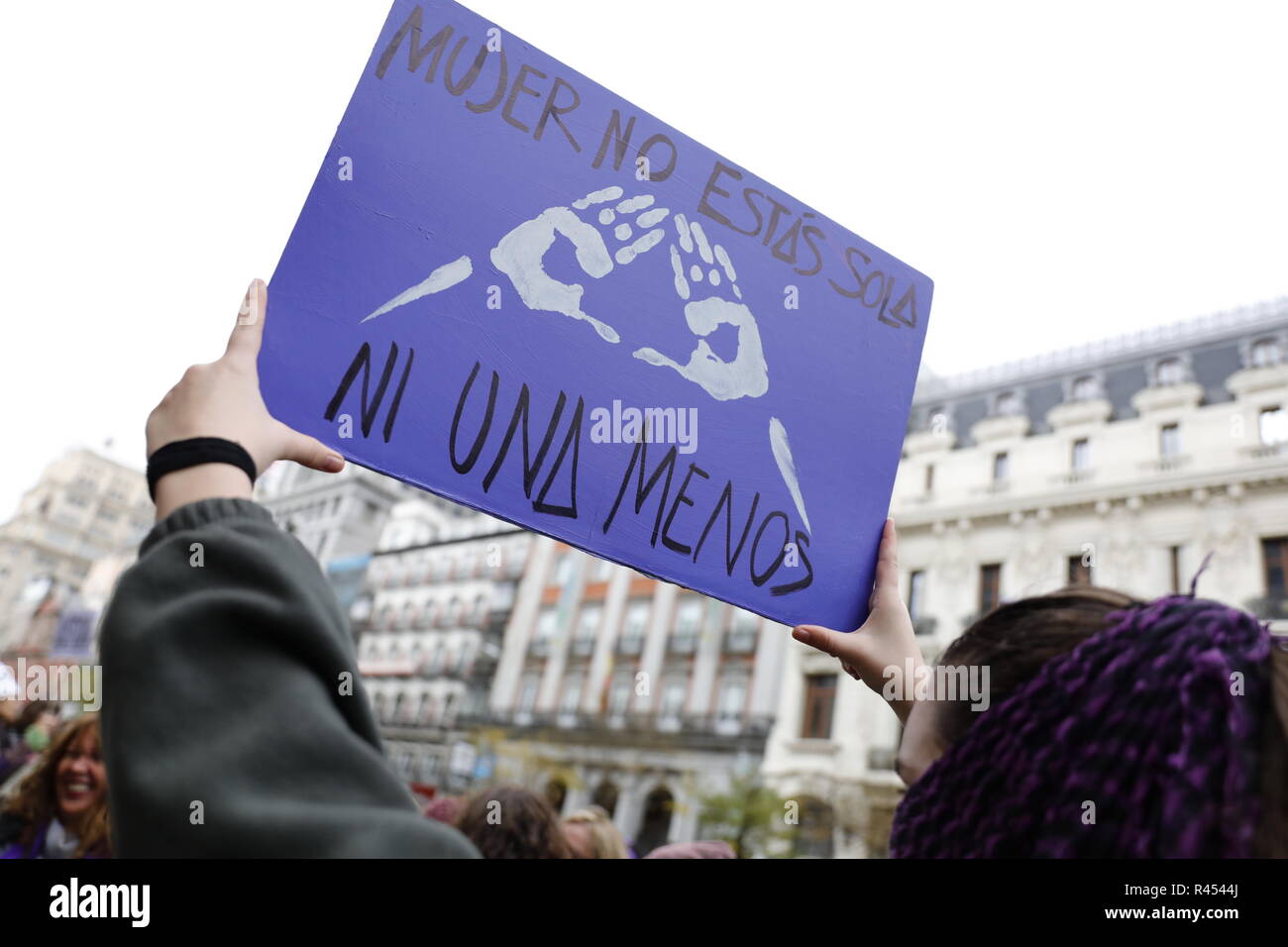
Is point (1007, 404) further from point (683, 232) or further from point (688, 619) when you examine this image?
point (683, 232)

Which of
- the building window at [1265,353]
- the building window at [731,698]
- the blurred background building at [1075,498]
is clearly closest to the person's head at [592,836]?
the blurred background building at [1075,498]

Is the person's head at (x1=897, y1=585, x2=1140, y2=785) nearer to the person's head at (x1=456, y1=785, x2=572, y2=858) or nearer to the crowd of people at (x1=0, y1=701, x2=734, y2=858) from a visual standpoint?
the person's head at (x1=456, y1=785, x2=572, y2=858)

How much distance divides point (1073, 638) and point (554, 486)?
36.1 inches

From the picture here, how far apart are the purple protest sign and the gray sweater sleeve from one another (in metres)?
0.78

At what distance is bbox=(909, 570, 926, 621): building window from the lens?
22672 mm

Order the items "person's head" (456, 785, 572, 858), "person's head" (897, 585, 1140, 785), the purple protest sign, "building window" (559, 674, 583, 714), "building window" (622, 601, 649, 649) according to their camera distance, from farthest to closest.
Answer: "building window" (559, 674, 583, 714) < "building window" (622, 601, 649, 649) < "person's head" (456, 785, 572, 858) < the purple protest sign < "person's head" (897, 585, 1140, 785)

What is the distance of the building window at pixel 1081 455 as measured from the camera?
869 inches

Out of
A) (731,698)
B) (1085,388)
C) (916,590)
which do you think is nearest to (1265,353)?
(1085,388)

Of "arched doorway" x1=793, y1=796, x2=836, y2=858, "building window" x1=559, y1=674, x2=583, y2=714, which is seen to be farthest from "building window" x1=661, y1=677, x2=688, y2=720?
"arched doorway" x1=793, y1=796, x2=836, y2=858

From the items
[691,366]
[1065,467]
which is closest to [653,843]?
[1065,467]

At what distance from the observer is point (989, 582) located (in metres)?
22.2

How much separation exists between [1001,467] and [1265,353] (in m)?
5.94

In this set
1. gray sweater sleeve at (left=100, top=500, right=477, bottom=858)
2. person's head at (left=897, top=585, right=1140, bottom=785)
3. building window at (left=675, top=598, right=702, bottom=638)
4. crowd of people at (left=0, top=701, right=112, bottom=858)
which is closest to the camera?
gray sweater sleeve at (left=100, top=500, right=477, bottom=858)

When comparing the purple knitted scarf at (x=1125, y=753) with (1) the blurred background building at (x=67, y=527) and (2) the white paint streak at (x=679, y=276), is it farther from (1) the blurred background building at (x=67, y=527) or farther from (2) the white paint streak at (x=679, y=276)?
(1) the blurred background building at (x=67, y=527)
